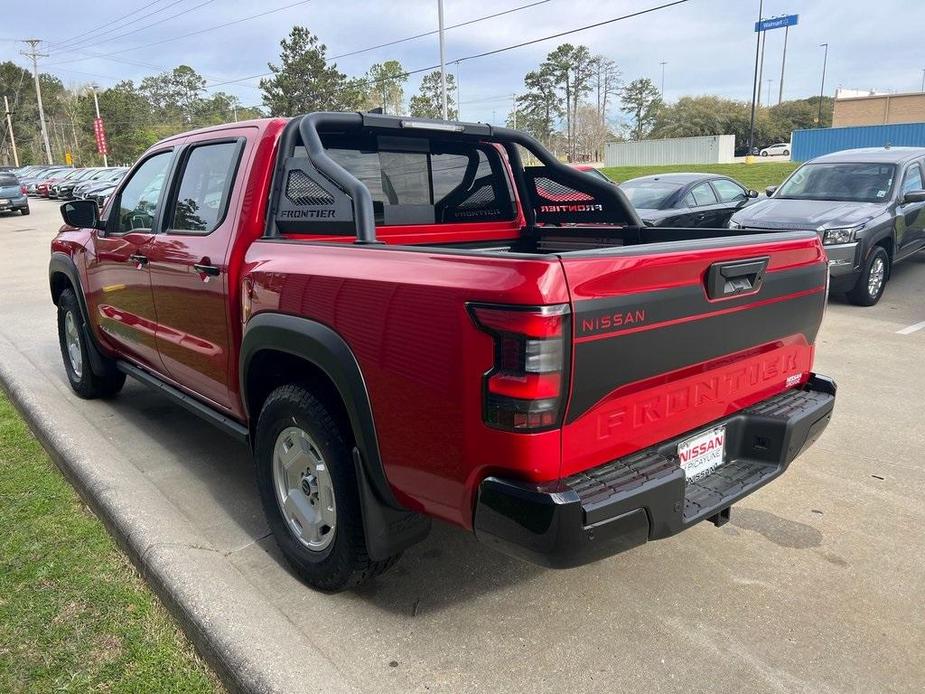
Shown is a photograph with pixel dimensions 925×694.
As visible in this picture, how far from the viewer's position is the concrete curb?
246cm

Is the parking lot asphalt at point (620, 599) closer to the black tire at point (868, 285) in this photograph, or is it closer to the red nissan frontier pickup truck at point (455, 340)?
the red nissan frontier pickup truck at point (455, 340)

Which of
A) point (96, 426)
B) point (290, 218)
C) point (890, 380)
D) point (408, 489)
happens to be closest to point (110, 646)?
point (408, 489)

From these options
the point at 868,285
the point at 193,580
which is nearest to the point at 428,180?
the point at 193,580

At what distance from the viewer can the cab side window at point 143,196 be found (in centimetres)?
420

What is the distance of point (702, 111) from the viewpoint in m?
70.9

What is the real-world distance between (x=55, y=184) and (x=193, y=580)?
43.8 m

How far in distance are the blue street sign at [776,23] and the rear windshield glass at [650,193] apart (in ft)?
150

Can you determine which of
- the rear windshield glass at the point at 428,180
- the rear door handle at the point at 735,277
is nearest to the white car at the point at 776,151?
the rear windshield glass at the point at 428,180

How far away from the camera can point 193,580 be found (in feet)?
9.58

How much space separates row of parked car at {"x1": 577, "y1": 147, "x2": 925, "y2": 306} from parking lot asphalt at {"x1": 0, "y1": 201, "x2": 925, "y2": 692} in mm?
4736

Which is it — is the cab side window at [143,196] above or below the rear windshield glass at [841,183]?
above

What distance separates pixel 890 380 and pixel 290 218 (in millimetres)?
4974

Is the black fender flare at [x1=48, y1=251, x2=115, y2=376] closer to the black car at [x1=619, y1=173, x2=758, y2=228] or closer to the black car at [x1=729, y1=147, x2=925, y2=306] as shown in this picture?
the black car at [x1=729, y1=147, x2=925, y2=306]

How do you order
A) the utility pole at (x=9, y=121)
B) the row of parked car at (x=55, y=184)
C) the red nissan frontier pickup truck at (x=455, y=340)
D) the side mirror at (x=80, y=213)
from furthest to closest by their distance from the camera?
the utility pole at (x=9, y=121), the row of parked car at (x=55, y=184), the side mirror at (x=80, y=213), the red nissan frontier pickup truck at (x=455, y=340)
